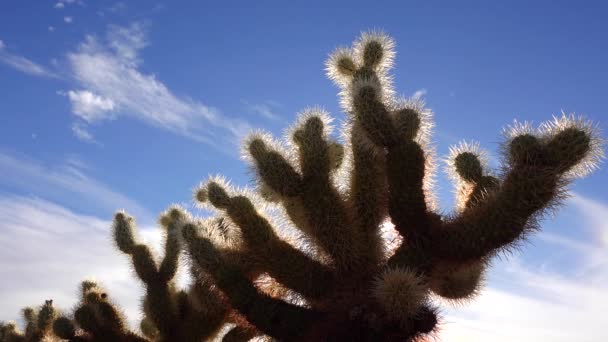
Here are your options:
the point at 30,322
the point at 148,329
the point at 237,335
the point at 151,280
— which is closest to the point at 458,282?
the point at 237,335

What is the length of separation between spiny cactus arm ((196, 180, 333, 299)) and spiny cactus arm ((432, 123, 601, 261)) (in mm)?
1169

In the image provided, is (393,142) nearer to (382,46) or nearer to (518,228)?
(518,228)

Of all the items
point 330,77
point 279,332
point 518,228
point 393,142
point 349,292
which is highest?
point 330,77

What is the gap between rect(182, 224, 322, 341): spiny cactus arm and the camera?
4406 mm

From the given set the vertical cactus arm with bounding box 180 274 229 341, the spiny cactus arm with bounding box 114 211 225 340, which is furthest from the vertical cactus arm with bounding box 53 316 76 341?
the vertical cactus arm with bounding box 180 274 229 341

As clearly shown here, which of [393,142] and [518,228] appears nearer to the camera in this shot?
[518,228]

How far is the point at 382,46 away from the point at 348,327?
266 centimetres

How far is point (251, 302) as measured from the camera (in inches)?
178

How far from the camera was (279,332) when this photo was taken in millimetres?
4426

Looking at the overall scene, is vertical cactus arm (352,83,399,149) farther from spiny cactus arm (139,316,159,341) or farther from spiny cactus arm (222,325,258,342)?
spiny cactus arm (139,316,159,341)

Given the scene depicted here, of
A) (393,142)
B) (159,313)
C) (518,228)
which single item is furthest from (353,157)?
(159,313)

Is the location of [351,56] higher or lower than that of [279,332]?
higher

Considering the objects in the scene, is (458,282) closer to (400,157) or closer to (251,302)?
(400,157)

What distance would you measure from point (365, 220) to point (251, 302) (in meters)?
1.11
